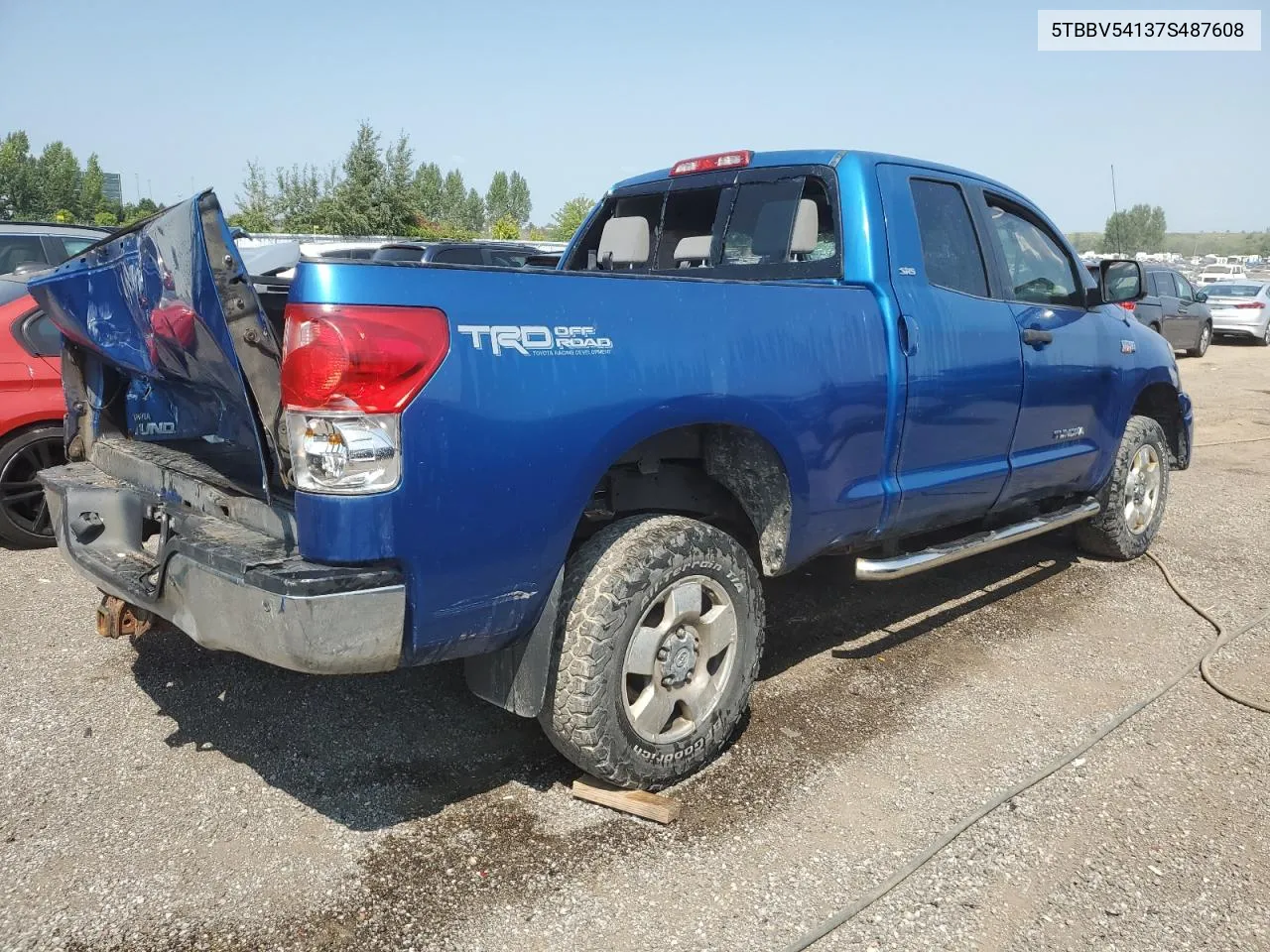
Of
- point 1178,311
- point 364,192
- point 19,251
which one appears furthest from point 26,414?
point 364,192

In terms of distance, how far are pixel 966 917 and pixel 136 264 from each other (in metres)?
2.89

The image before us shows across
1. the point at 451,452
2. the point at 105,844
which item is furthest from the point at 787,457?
the point at 105,844

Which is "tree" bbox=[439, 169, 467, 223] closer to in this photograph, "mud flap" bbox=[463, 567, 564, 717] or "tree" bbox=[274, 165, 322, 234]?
"tree" bbox=[274, 165, 322, 234]

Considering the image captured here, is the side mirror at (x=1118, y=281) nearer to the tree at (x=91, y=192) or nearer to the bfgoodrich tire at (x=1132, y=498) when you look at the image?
the bfgoodrich tire at (x=1132, y=498)

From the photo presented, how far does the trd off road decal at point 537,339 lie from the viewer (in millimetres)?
2465

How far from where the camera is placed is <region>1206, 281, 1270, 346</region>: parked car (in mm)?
22859

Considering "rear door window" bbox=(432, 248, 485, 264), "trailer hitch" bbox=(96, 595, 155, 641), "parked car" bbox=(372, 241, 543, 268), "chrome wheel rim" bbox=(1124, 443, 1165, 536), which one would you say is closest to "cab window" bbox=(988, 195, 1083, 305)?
"chrome wheel rim" bbox=(1124, 443, 1165, 536)

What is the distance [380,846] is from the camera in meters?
2.82

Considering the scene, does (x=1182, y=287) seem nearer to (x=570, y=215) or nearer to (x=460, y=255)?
(x=460, y=255)

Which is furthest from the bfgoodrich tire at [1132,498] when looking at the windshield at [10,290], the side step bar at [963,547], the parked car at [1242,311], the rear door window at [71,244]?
the parked car at [1242,311]

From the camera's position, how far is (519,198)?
118188mm

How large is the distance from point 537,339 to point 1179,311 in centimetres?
1996

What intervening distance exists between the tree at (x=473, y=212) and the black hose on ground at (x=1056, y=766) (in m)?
84.0

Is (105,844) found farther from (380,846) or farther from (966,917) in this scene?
(966,917)
